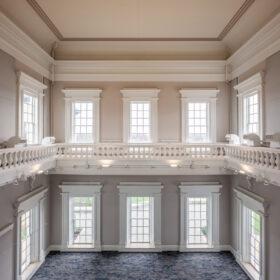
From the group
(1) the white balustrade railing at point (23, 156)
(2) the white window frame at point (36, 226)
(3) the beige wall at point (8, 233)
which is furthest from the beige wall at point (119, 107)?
(3) the beige wall at point (8, 233)

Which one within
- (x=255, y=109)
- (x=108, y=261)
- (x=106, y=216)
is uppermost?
(x=255, y=109)

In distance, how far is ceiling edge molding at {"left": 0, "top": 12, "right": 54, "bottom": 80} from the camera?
22.9 ft

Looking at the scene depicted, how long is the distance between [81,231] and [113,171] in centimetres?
361

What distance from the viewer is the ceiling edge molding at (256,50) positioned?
7093 millimetres

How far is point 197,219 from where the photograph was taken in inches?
414

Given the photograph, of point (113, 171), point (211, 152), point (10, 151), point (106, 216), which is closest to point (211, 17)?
point (211, 152)

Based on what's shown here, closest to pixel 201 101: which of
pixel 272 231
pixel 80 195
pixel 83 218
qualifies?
pixel 272 231

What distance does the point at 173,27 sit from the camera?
9.03 meters

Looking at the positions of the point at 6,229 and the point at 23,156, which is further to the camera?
the point at 6,229

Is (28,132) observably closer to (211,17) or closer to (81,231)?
(81,231)

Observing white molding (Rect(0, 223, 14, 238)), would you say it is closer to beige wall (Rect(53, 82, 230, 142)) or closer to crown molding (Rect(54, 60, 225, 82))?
beige wall (Rect(53, 82, 230, 142))

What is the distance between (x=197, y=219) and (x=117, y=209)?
3656 millimetres

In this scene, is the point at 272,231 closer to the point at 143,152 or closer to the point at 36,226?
the point at 143,152

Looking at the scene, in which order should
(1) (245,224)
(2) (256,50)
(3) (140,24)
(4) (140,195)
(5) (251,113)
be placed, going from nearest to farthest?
(2) (256,50) < (3) (140,24) < (5) (251,113) < (1) (245,224) < (4) (140,195)
